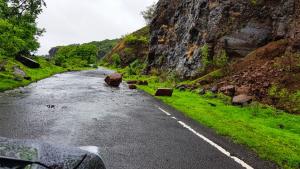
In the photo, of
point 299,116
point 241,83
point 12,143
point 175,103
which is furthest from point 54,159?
point 241,83

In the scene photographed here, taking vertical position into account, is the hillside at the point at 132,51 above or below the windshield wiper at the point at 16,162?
above

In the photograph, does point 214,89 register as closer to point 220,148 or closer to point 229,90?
point 229,90

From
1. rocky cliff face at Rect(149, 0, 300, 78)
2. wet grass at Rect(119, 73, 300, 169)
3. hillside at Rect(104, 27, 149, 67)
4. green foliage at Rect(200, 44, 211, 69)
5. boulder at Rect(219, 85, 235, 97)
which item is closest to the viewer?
wet grass at Rect(119, 73, 300, 169)

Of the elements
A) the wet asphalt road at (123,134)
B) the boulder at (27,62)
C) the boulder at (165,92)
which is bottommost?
the wet asphalt road at (123,134)

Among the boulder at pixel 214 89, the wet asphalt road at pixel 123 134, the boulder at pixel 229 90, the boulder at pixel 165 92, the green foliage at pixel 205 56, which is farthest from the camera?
the green foliage at pixel 205 56

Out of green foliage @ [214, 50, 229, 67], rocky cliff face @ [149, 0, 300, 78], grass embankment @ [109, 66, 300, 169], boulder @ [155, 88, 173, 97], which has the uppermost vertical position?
rocky cliff face @ [149, 0, 300, 78]

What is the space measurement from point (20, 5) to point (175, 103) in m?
15.0

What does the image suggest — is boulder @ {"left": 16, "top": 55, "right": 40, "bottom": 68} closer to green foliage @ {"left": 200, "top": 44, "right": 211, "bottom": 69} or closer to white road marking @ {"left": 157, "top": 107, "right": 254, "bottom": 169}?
green foliage @ {"left": 200, "top": 44, "right": 211, "bottom": 69}

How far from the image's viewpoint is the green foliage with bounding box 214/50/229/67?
93.1 feet

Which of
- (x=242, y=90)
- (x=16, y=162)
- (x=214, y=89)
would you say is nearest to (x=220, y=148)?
(x=16, y=162)

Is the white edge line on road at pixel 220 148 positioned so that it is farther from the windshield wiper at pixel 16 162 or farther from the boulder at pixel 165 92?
the boulder at pixel 165 92

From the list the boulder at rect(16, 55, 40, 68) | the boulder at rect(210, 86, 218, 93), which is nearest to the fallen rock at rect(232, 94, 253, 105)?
the boulder at rect(210, 86, 218, 93)

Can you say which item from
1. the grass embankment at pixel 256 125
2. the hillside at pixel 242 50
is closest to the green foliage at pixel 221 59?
the hillside at pixel 242 50

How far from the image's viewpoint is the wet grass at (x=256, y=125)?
9.12 meters
